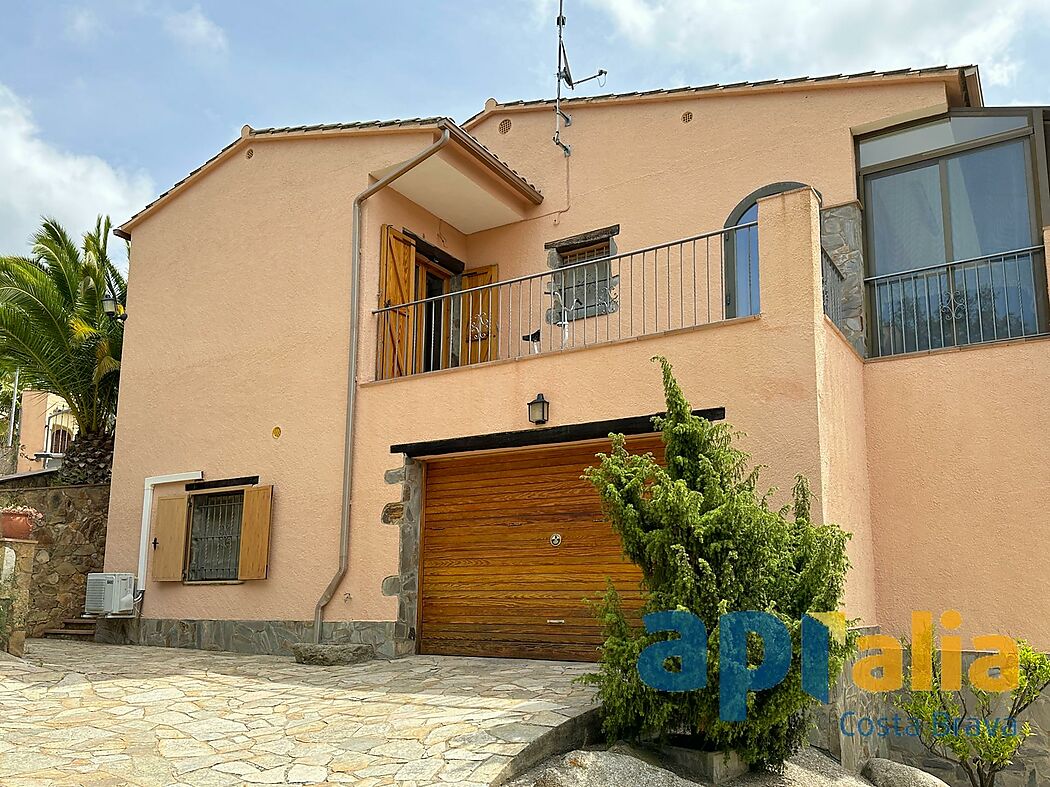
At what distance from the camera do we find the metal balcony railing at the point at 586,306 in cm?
1009

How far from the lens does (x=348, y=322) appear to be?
10.6 meters

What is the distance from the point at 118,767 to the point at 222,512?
6.27 m

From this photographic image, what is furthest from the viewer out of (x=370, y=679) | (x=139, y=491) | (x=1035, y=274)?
(x=139, y=491)

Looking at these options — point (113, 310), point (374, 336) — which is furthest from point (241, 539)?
point (113, 310)

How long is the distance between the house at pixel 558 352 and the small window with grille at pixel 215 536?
0.12 ft

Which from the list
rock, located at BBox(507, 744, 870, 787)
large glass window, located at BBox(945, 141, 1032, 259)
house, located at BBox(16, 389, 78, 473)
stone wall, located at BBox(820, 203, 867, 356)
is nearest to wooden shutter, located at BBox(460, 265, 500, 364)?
stone wall, located at BBox(820, 203, 867, 356)

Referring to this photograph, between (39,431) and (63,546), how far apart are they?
19834 mm

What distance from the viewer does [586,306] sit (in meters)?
11.1

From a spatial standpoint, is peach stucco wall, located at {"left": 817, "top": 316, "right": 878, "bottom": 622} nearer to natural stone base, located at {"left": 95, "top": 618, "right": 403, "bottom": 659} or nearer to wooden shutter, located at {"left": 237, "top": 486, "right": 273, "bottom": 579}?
natural stone base, located at {"left": 95, "top": 618, "right": 403, "bottom": 659}

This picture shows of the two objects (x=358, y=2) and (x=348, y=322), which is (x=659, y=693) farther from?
(x=358, y=2)

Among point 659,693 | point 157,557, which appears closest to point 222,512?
point 157,557

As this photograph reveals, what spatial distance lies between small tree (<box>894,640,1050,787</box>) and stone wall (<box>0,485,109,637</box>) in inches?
415

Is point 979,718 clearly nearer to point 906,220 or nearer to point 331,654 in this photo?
point 906,220

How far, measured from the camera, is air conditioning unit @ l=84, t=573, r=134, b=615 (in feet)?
37.8
